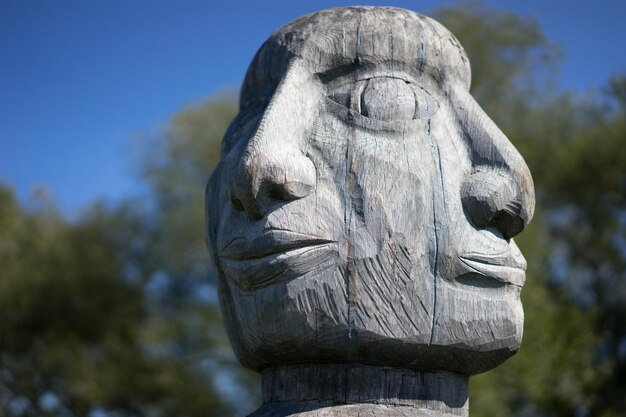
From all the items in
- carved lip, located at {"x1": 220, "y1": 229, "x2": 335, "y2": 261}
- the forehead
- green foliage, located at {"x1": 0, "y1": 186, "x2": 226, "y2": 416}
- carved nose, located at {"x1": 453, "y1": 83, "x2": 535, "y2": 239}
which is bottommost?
carved lip, located at {"x1": 220, "y1": 229, "x2": 335, "y2": 261}

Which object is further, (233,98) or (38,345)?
(233,98)

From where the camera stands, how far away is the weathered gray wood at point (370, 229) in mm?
2469

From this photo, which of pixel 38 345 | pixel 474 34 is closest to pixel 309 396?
pixel 474 34

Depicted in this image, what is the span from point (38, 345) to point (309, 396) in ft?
36.8

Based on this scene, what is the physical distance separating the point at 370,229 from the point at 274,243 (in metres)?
0.29

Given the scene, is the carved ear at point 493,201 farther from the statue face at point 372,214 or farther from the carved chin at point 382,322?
the carved chin at point 382,322

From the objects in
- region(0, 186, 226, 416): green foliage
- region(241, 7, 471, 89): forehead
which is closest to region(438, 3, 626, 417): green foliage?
region(0, 186, 226, 416): green foliage

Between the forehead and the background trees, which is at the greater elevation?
the background trees

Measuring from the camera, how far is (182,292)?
1291cm

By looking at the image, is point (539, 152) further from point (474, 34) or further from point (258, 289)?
Answer: point (258, 289)

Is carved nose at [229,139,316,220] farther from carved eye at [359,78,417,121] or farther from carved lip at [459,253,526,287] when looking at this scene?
carved lip at [459,253,526,287]

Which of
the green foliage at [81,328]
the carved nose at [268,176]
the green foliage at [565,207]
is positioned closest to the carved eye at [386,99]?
the carved nose at [268,176]

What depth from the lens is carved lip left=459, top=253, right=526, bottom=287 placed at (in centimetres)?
254

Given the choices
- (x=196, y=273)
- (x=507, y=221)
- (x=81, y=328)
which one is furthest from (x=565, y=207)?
(x=507, y=221)
